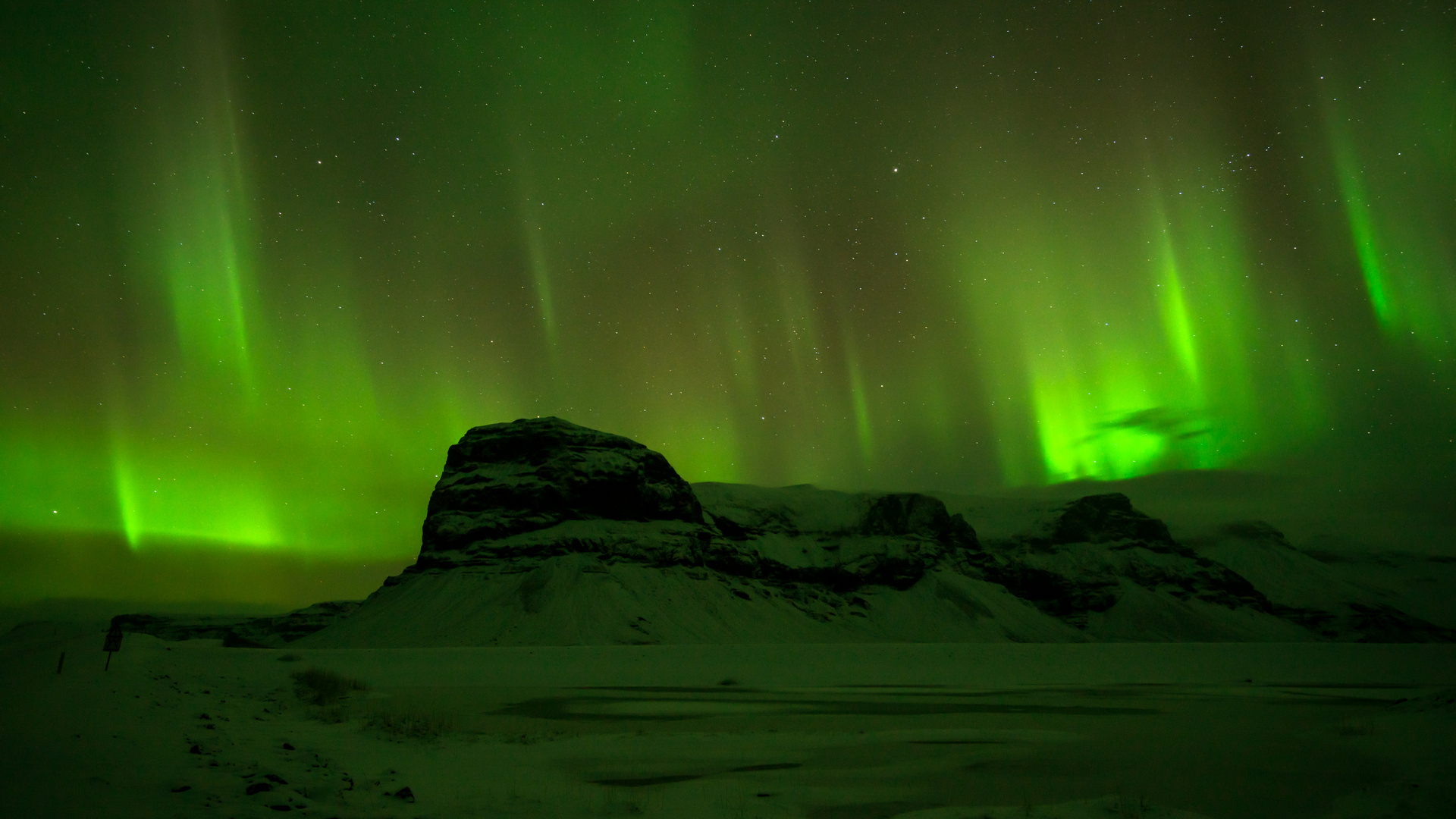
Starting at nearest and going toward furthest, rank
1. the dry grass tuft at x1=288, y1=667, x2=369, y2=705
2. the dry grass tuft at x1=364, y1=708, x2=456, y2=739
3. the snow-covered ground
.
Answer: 1. the snow-covered ground
2. the dry grass tuft at x1=364, y1=708, x2=456, y2=739
3. the dry grass tuft at x1=288, y1=667, x2=369, y2=705

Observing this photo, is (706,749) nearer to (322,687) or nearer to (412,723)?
(412,723)

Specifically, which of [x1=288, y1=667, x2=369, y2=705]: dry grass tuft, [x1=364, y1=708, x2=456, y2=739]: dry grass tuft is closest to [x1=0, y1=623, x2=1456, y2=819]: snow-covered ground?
[x1=364, y1=708, x2=456, y2=739]: dry grass tuft

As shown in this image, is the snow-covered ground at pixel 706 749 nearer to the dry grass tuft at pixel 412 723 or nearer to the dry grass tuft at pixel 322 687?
the dry grass tuft at pixel 412 723

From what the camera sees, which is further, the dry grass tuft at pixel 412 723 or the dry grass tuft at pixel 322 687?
the dry grass tuft at pixel 322 687

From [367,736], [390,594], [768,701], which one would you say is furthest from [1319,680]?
[390,594]

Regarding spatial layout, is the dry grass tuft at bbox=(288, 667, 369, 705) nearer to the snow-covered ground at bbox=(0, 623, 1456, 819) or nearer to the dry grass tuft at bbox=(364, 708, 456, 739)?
the snow-covered ground at bbox=(0, 623, 1456, 819)

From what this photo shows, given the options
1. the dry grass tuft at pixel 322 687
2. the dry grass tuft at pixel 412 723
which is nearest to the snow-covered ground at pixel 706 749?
the dry grass tuft at pixel 412 723

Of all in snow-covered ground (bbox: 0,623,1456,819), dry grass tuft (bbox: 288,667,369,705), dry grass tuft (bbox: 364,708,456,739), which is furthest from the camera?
dry grass tuft (bbox: 288,667,369,705)

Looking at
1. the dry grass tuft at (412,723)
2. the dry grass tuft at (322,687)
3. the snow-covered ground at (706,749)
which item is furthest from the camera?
the dry grass tuft at (322,687)

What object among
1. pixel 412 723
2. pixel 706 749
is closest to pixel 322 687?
pixel 412 723

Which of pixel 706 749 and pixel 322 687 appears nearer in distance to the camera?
pixel 706 749

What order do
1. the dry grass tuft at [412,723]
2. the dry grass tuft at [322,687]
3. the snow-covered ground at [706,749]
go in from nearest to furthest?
the snow-covered ground at [706,749], the dry grass tuft at [412,723], the dry grass tuft at [322,687]

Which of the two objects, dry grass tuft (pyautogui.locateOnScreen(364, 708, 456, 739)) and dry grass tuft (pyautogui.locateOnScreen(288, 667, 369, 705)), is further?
dry grass tuft (pyautogui.locateOnScreen(288, 667, 369, 705))

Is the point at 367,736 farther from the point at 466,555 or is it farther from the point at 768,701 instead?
the point at 466,555
